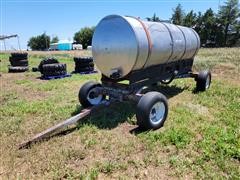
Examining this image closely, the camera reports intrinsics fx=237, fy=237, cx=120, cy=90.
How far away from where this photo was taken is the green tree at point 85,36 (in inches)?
3419

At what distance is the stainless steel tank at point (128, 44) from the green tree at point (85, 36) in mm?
81596

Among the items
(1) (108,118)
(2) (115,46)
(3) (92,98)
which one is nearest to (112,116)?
(1) (108,118)

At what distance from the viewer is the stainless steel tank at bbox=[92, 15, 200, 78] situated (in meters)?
5.50

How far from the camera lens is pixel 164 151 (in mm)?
4410

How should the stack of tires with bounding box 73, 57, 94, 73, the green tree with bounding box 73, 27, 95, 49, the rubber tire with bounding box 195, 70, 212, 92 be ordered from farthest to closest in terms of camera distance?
the green tree with bounding box 73, 27, 95, 49 → the stack of tires with bounding box 73, 57, 94, 73 → the rubber tire with bounding box 195, 70, 212, 92

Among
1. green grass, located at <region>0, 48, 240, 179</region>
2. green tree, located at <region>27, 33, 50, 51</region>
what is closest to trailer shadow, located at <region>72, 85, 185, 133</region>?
green grass, located at <region>0, 48, 240, 179</region>

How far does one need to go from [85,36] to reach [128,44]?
85489 mm

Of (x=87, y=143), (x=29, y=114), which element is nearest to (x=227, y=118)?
(x=87, y=143)

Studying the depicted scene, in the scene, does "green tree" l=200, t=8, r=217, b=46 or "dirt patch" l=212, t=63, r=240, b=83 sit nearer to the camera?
"dirt patch" l=212, t=63, r=240, b=83

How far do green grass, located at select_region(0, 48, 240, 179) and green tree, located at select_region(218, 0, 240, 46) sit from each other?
186 ft

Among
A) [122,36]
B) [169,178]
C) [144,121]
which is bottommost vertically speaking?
[169,178]

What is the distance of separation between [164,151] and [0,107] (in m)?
5.27

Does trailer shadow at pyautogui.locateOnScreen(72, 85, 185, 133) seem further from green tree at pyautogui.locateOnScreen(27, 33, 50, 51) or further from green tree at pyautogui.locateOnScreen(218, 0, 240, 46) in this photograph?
green tree at pyautogui.locateOnScreen(27, 33, 50, 51)

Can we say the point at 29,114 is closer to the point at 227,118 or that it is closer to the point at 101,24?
the point at 101,24
